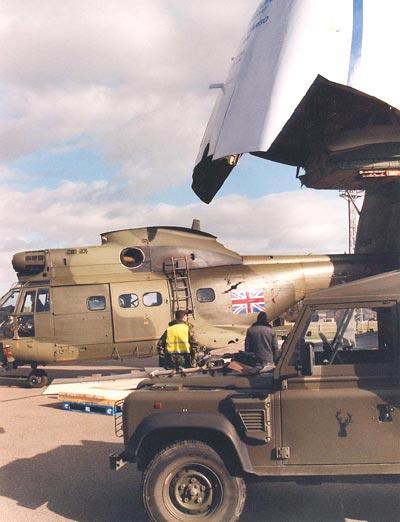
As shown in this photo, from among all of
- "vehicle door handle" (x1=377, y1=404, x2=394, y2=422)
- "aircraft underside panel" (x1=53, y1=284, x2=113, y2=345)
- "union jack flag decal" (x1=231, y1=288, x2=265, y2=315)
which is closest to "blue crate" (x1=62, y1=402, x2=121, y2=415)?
"vehicle door handle" (x1=377, y1=404, x2=394, y2=422)

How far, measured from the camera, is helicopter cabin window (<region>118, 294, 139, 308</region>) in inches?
570

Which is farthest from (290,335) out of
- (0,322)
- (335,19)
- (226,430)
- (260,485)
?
(0,322)

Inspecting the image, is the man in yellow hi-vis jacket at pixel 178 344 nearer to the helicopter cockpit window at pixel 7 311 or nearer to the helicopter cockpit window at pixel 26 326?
the helicopter cockpit window at pixel 26 326

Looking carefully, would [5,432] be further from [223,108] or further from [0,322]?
[223,108]

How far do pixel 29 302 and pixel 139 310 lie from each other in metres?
2.85

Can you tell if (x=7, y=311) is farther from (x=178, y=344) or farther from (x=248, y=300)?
(x=248, y=300)

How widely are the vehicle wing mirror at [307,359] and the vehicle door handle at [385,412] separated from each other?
0.70 meters

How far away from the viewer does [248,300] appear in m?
14.9

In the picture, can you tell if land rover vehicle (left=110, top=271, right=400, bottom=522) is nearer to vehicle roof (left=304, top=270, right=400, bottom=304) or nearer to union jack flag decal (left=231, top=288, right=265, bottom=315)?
vehicle roof (left=304, top=270, right=400, bottom=304)

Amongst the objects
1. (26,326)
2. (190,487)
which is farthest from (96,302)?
(190,487)

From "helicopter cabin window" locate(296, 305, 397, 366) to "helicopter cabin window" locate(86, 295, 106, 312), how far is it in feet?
31.5

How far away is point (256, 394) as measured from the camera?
511cm

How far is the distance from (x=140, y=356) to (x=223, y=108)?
7.35 m

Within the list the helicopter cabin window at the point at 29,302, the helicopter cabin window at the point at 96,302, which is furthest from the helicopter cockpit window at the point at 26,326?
the helicopter cabin window at the point at 96,302
